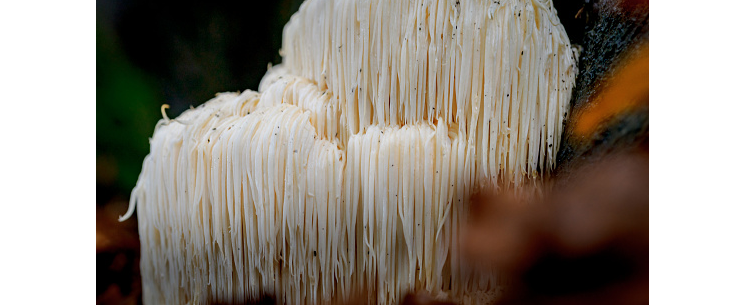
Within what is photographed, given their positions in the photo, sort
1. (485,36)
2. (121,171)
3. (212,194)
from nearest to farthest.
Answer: (485,36), (212,194), (121,171)

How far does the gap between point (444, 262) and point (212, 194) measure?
0.52 metres

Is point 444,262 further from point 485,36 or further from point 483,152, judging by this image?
point 485,36

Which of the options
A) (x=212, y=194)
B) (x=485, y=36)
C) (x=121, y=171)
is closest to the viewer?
(x=485, y=36)

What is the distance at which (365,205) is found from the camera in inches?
32.5

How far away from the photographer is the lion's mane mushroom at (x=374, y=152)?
0.80m

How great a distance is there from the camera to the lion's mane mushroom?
802mm

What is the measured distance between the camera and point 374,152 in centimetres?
81

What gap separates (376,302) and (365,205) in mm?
253

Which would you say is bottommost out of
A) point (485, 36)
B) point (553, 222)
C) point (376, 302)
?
point (376, 302)

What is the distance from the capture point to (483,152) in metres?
0.80

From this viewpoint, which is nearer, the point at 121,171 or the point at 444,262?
the point at 444,262
